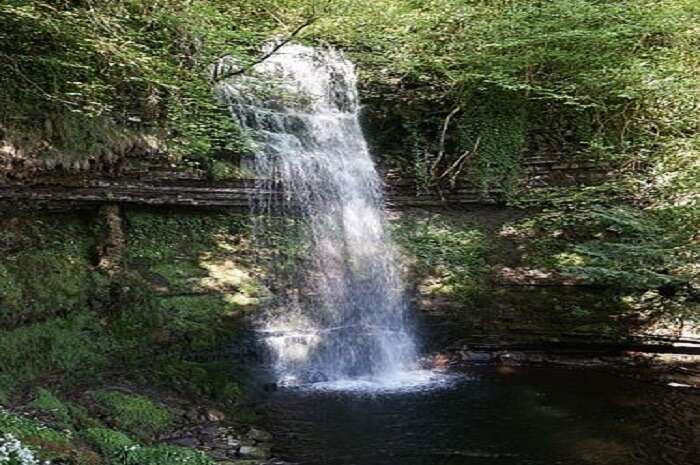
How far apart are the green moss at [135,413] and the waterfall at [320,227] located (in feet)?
7.42

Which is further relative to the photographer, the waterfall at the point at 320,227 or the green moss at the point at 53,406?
the waterfall at the point at 320,227

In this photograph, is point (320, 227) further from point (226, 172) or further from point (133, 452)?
point (133, 452)

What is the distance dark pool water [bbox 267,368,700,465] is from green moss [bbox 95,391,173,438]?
4.23 ft

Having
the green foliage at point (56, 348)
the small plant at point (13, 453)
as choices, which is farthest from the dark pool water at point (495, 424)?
the small plant at point (13, 453)

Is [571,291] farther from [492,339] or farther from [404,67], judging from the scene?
[404,67]

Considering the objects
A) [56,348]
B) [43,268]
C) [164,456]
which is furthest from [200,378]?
[164,456]

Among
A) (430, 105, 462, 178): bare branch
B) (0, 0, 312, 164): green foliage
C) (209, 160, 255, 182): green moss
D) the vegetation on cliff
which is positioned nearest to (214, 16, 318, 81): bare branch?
the vegetation on cliff

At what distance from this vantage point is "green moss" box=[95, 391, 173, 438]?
698 centimetres

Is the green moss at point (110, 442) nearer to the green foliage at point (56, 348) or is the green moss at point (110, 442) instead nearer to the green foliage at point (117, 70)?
the green foliage at point (56, 348)

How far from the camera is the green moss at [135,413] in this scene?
6.98 m

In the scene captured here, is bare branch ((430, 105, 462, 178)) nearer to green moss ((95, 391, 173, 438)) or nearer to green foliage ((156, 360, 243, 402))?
green foliage ((156, 360, 243, 402))

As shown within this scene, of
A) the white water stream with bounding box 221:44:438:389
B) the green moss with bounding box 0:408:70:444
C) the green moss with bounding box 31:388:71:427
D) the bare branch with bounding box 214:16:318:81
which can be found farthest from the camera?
the white water stream with bounding box 221:44:438:389

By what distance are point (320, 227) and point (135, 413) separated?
16.1 ft

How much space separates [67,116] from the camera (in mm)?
9227
